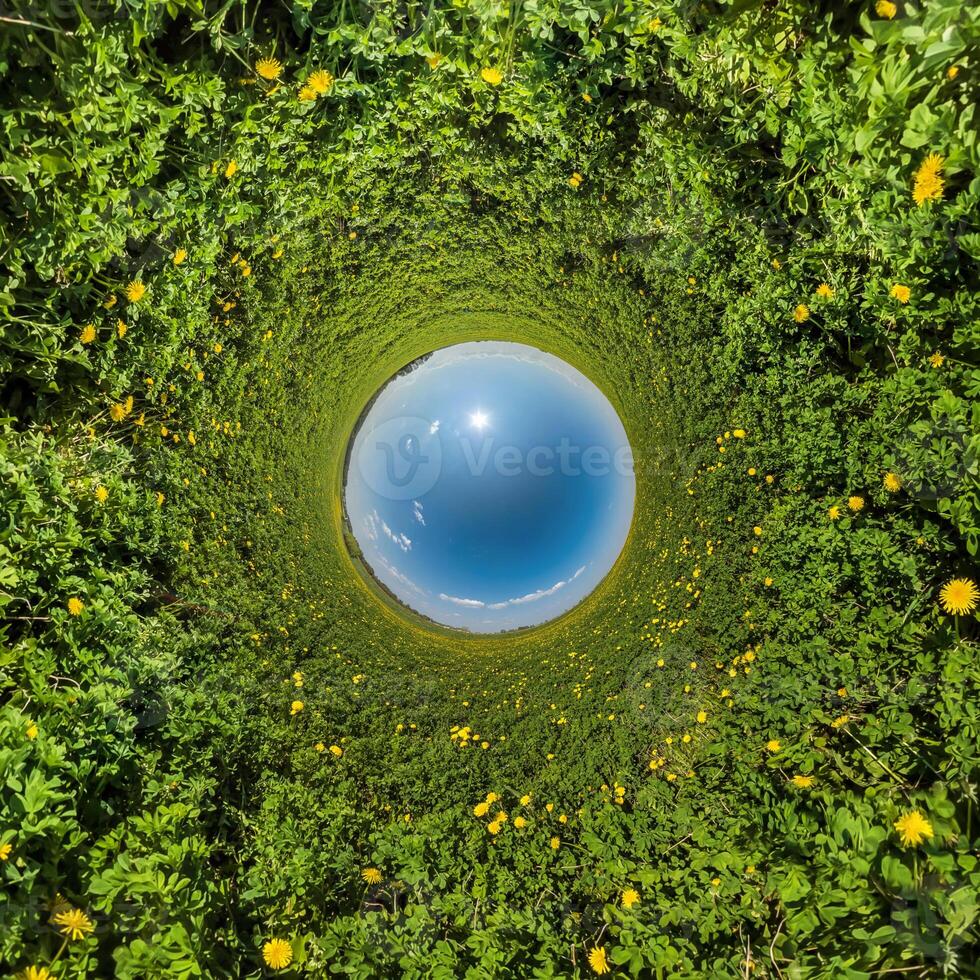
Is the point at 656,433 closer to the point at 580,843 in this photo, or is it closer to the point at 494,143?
the point at 494,143

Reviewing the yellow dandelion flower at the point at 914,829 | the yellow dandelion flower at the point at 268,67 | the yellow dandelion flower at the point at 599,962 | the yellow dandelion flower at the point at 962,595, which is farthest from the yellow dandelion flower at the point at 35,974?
the yellow dandelion flower at the point at 962,595

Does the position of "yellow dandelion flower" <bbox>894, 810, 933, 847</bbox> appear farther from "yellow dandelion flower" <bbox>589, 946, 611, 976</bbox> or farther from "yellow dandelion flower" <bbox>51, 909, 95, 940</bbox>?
"yellow dandelion flower" <bbox>51, 909, 95, 940</bbox>

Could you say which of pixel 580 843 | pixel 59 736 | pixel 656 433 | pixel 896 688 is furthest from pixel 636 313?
pixel 59 736

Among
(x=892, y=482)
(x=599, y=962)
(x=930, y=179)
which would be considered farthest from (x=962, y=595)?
(x=599, y=962)

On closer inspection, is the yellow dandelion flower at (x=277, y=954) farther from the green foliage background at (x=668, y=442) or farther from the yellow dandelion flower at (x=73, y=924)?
the yellow dandelion flower at (x=73, y=924)

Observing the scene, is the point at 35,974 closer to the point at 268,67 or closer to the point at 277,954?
the point at 277,954

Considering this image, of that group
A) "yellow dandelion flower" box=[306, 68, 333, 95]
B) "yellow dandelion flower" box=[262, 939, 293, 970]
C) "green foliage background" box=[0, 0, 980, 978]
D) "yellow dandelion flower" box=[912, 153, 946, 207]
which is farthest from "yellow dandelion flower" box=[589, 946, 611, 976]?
"yellow dandelion flower" box=[306, 68, 333, 95]
